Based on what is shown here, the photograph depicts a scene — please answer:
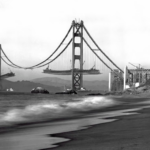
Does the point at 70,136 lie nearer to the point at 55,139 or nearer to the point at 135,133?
the point at 55,139

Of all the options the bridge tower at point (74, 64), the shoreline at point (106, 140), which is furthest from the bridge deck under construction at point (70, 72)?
the shoreline at point (106, 140)

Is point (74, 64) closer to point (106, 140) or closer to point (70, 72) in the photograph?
point (70, 72)

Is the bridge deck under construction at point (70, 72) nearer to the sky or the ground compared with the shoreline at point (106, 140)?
nearer to the sky

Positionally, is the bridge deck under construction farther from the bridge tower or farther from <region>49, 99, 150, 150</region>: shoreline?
<region>49, 99, 150, 150</region>: shoreline

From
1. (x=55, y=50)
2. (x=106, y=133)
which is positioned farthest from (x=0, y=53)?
(x=106, y=133)

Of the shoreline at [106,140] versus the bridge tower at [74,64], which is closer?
the shoreline at [106,140]

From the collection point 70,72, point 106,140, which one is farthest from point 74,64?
point 106,140

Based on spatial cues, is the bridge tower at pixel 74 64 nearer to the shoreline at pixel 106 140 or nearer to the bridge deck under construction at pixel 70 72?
the bridge deck under construction at pixel 70 72

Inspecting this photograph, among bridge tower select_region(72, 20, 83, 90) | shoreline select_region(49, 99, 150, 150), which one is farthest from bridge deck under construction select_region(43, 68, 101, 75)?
shoreline select_region(49, 99, 150, 150)

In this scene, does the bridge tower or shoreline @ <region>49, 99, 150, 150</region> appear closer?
shoreline @ <region>49, 99, 150, 150</region>

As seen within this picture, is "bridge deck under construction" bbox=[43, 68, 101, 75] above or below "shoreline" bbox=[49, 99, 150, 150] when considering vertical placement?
above

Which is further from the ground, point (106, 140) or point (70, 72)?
point (70, 72)
